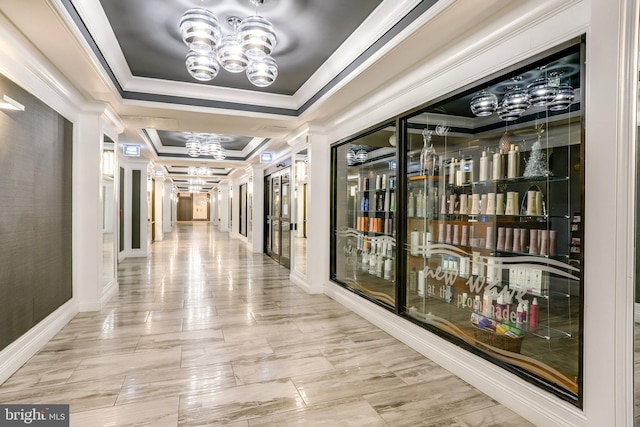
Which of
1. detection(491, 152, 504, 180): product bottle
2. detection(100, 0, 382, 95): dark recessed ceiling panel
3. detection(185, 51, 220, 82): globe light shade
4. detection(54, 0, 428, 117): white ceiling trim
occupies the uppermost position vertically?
detection(100, 0, 382, 95): dark recessed ceiling panel

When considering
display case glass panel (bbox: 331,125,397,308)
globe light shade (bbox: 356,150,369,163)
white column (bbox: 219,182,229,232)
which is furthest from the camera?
white column (bbox: 219,182,229,232)

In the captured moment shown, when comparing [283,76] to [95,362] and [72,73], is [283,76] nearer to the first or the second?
[72,73]

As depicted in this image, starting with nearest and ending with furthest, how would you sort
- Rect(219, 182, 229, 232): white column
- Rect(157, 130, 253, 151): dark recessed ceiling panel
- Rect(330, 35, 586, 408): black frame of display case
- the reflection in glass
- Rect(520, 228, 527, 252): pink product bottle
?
Rect(330, 35, 586, 408): black frame of display case → Rect(520, 228, 527, 252): pink product bottle → the reflection in glass → Rect(157, 130, 253, 151): dark recessed ceiling panel → Rect(219, 182, 229, 232): white column

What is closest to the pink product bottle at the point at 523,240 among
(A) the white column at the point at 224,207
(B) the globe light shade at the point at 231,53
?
(B) the globe light shade at the point at 231,53

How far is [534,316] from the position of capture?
3.09 m

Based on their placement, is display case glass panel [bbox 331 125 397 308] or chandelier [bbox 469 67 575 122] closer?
chandelier [bbox 469 67 575 122]

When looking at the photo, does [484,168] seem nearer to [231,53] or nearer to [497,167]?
[497,167]

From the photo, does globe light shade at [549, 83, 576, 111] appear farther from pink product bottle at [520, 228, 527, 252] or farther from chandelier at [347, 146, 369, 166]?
chandelier at [347, 146, 369, 166]

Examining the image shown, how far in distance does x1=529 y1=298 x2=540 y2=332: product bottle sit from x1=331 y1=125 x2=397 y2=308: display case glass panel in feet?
4.79

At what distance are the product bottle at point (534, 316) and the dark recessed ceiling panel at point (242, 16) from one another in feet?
10.0

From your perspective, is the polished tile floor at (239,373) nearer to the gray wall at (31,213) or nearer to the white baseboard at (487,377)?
the white baseboard at (487,377)

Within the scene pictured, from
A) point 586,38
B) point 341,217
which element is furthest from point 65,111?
point 586,38

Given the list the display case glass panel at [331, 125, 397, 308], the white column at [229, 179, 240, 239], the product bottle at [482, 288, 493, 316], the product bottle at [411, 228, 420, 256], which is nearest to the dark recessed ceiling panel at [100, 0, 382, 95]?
the display case glass panel at [331, 125, 397, 308]

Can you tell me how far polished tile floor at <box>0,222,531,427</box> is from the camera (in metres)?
2.51
